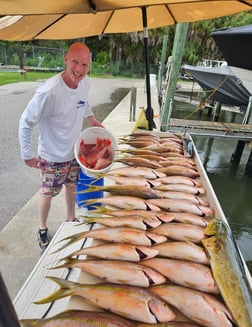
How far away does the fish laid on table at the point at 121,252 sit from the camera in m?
1.48

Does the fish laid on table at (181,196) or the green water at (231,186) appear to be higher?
the fish laid on table at (181,196)

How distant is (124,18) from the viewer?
3.84 meters

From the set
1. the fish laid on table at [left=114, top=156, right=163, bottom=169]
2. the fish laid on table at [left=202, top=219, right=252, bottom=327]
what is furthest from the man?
the fish laid on table at [left=202, top=219, right=252, bottom=327]

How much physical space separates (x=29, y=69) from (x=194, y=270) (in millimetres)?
32034

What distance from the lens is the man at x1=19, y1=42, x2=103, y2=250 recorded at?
2.56 m

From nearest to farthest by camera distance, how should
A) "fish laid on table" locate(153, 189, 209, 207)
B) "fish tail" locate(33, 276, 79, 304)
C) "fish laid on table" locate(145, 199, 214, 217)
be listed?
"fish tail" locate(33, 276, 79, 304) → "fish laid on table" locate(145, 199, 214, 217) → "fish laid on table" locate(153, 189, 209, 207)

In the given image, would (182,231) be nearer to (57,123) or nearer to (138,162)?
(138,162)

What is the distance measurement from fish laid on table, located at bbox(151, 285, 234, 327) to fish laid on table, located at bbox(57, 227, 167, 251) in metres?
0.32

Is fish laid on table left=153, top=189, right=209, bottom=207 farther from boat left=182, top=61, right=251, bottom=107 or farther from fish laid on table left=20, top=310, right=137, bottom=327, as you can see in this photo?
boat left=182, top=61, right=251, bottom=107

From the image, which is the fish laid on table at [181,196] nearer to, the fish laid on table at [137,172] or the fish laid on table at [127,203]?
the fish laid on table at [127,203]

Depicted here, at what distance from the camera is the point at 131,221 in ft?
5.72

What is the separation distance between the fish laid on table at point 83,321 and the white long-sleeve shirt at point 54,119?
72.4 inches

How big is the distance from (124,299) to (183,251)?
457 mm

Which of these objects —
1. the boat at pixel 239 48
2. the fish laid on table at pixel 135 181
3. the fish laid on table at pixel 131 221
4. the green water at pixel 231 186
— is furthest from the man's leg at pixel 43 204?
the boat at pixel 239 48
